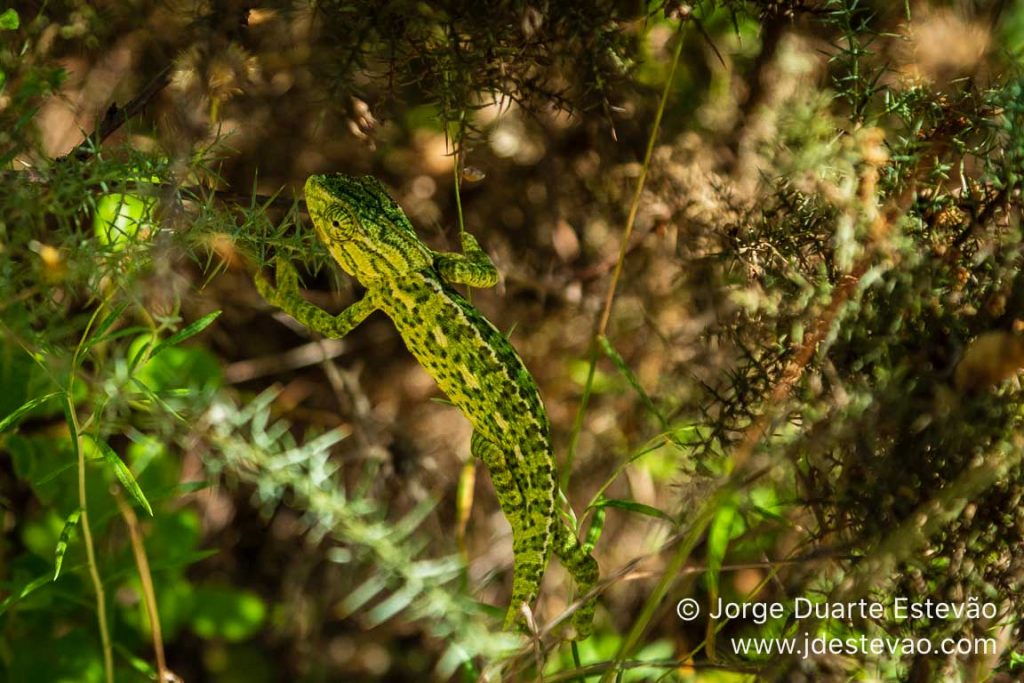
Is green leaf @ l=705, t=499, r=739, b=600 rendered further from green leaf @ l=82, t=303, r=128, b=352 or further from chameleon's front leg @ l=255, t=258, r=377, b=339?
green leaf @ l=82, t=303, r=128, b=352

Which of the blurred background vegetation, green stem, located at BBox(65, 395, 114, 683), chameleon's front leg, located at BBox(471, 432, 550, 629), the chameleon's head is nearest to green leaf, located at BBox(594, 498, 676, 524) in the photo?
the blurred background vegetation

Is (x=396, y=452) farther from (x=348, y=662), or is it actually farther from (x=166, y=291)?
(x=166, y=291)

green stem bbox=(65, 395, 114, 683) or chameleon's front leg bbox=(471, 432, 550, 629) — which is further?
chameleon's front leg bbox=(471, 432, 550, 629)

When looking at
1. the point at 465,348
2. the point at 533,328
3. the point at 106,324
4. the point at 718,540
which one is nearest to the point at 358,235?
the point at 465,348

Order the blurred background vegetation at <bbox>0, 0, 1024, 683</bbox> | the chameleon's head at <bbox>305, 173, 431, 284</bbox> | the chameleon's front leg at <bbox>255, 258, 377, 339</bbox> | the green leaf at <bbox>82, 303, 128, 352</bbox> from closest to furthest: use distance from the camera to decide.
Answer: the blurred background vegetation at <bbox>0, 0, 1024, 683</bbox> → the green leaf at <bbox>82, 303, 128, 352</bbox> → the chameleon's head at <bbox>305, 173, 431, 284</bbox> → the chameleon's front leg at <bbox>255, 258, 377, 339</bbox>

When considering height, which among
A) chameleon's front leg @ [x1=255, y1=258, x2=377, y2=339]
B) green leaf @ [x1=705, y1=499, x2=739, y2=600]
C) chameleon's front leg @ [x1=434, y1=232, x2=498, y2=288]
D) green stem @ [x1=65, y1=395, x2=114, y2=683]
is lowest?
green stem @ [x1=65, y1=395, x2=114, y2=683]

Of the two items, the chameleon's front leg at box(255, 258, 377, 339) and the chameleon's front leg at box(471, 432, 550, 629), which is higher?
the chameleon's front leg at box(255, 258, 377, 339)

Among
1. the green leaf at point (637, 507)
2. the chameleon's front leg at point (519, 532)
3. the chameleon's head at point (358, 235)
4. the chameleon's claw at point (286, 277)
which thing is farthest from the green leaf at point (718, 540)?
the chameleon's claw at point (286, 277)
